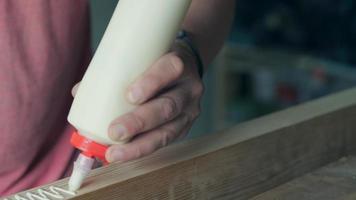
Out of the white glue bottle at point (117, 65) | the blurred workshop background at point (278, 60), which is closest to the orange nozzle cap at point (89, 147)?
the white glue bottle at point (117, 65)

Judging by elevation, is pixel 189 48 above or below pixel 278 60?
above

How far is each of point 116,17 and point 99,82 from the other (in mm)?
47

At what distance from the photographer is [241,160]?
0.58 m

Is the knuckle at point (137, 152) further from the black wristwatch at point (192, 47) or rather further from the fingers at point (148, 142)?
the black wristwatch at point (192, 47)

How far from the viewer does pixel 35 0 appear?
0.70 meters

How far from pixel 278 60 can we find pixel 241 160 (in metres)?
1.49

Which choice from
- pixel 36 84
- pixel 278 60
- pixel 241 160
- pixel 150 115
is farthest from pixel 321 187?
pixel 278 60

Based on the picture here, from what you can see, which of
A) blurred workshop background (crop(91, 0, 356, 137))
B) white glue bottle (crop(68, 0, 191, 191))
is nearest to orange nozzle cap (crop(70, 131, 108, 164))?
white glue bottle (crop(68, 0, 191, 191))

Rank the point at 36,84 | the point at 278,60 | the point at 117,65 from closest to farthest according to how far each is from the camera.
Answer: the point at 117,65 < the point at 36,84 < the point at 278,60

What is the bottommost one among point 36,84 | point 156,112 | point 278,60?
point 278,60

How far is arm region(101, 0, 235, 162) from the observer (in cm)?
47

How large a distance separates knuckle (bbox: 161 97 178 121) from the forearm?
169 mm

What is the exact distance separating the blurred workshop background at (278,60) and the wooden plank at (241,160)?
115 centimetres

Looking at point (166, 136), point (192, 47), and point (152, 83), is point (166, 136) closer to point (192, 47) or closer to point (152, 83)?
point (152, 83)
